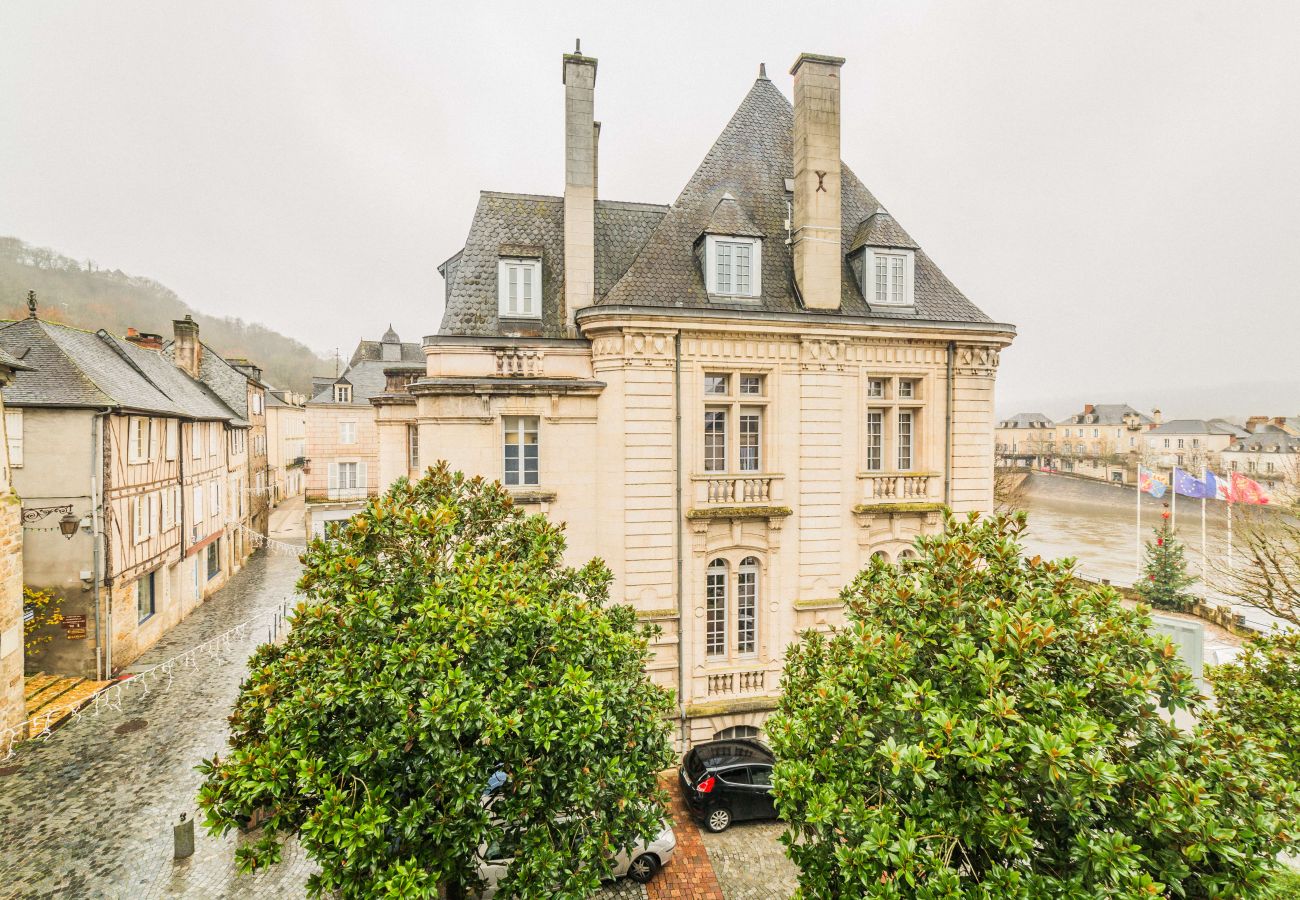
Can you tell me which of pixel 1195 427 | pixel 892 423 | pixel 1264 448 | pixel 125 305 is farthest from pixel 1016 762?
pixel 125 305

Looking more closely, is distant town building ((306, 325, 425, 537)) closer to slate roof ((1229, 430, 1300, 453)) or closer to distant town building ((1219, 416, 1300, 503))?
distant town building ((1219, 416, 1300, 503))

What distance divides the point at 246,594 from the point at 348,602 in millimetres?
26179

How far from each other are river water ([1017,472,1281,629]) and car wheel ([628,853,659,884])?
2833 centimetres

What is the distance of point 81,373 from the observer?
17.5 m

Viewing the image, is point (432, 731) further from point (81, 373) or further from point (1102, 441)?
point (1102, 441)

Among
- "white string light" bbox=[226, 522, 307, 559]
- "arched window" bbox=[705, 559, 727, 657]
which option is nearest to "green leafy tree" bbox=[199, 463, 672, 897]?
"arched window" bbox=[705, 559, 727, 657]

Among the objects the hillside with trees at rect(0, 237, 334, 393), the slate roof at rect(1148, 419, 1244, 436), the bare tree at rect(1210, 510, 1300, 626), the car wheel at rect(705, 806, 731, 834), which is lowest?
the car wheel at rect(705, 806, 731, 834)

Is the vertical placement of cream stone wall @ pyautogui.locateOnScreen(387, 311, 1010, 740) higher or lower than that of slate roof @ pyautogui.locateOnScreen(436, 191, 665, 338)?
lower

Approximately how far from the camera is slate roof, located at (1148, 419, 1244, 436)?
7588 cm

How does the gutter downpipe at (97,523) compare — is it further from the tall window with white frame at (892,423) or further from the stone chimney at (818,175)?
the tall window with white frame at (892,423)

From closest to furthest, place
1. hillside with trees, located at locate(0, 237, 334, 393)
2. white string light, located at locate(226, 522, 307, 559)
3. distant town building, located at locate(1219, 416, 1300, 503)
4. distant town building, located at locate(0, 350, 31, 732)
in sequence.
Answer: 1. distant town building, located at locate(0, 350, 31, 732)
2. white string light, located at locate(226, 522, 307, 559)
3. distant town building, located at locate(1219, 416, 1300, 503)
4. hillside with trees, located at locate(0, 237, 334, 393)

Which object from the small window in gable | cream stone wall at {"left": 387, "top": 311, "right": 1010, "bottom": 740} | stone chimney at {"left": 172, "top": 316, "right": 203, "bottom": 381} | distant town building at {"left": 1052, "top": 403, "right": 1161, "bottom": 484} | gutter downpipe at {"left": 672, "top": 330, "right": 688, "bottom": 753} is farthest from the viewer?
distant town building at {"left": 1052, "top": 403, "right": 1161, "bottom": 484}

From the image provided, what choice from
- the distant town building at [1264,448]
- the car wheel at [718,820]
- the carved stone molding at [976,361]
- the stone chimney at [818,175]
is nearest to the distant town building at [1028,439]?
the distant town building at [1264,448]

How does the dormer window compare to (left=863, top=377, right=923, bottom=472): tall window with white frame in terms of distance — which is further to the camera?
(left=863, top=377, right=923, bottom=472): tall window with white frame
